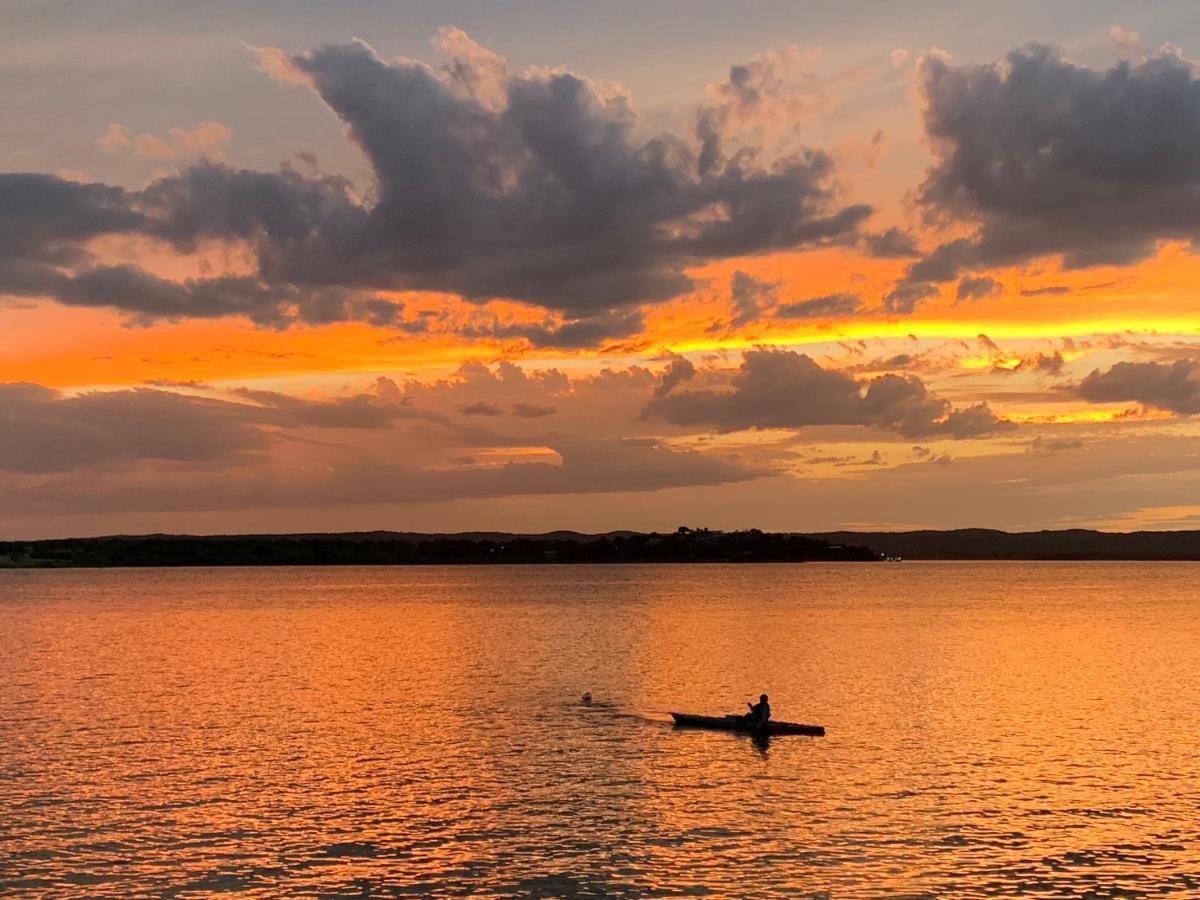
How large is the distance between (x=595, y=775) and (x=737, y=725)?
→ 43.4 ft

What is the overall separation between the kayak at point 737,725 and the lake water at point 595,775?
33.4 inches

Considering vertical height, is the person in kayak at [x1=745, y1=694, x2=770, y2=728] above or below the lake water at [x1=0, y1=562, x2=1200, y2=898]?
above

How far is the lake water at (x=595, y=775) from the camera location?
35.6 metres

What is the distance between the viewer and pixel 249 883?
34.3m

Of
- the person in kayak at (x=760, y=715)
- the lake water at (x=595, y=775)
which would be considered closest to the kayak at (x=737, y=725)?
the person in kayak at (x=760, y=715)

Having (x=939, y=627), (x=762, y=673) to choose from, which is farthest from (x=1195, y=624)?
(x=762, y=673)

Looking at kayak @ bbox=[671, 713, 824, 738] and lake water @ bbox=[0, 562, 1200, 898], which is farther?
kayak @ bbox=[671, 713, 824, 738]

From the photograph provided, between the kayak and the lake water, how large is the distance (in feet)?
2.79

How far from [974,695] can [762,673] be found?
18576 millimetres

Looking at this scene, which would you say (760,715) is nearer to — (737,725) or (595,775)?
(737,725)

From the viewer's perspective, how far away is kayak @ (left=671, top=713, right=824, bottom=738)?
2366 inches

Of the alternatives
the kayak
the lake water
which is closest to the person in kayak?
the kayak

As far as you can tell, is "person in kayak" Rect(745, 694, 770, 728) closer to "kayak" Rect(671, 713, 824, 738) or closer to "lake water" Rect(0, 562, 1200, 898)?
"kayak" Rect(671, 713, 824, 738)

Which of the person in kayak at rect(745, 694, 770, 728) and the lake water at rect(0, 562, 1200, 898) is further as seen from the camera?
the person in kayak at rect(745, 694, 770, 728)
